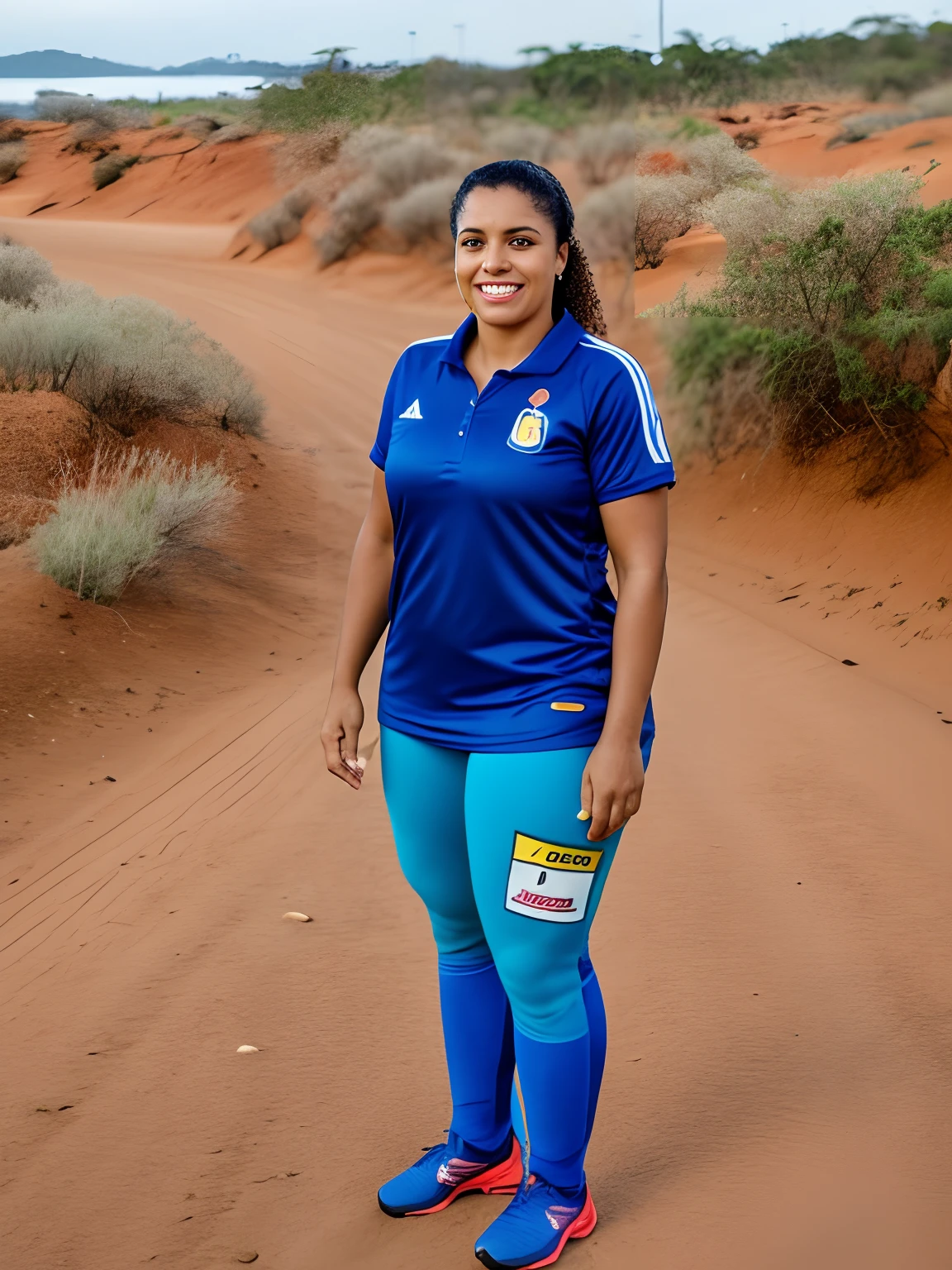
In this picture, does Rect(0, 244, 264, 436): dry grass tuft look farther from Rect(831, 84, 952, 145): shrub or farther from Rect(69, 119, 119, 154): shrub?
Rect(69, 119, 119, 154): shrub

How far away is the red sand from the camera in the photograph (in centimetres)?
267

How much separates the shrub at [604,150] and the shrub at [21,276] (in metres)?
8.94

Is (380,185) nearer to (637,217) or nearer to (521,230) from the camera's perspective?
(637,217)

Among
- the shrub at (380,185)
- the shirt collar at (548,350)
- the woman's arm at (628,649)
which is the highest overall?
the shrub at (380,185)

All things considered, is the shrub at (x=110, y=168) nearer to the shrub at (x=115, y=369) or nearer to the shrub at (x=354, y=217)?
the shrub at (x=354, y=217)

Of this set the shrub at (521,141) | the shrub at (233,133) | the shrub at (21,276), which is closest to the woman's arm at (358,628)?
the shrub at (21,276)

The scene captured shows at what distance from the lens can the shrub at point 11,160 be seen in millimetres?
28673

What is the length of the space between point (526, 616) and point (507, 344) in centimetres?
46

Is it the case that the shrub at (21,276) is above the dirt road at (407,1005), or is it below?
above

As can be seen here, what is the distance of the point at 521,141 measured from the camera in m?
20.5

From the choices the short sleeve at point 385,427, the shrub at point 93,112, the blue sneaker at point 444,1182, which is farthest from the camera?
the shrub at point 93,112

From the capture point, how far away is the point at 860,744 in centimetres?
574

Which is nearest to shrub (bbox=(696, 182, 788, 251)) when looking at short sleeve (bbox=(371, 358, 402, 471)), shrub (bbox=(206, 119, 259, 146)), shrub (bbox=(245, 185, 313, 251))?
short sleeve (bbox=(371, 358, 402, 471))

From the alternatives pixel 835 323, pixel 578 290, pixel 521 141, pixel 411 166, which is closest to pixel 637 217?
pixel 521 141
